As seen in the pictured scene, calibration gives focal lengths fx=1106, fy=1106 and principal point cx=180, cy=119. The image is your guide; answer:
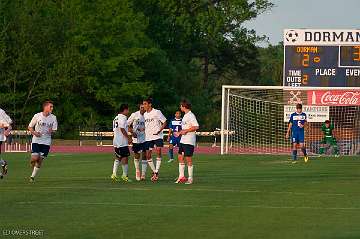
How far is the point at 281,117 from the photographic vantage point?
179ft

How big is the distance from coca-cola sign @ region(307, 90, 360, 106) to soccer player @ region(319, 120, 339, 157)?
1.52 m

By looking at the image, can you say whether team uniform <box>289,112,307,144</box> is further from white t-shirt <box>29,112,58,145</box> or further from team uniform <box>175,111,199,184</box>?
white t-shirt <box>29,112,58,145</box>

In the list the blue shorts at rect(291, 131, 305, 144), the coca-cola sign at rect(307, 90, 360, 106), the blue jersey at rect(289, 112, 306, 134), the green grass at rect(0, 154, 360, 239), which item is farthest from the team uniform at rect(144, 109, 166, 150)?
the coca-cola sign at rect(307, 90, 360, 106)

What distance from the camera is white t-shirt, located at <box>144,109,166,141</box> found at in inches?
1057

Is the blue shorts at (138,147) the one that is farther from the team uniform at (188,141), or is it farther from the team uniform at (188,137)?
the team uniform at (188,137)

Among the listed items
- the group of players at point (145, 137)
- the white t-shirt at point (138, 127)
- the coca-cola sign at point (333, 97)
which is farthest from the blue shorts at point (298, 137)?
the white t-shirt at point (138, 127)

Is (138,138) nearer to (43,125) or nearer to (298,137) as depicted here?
(43,125)

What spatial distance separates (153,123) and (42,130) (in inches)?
122

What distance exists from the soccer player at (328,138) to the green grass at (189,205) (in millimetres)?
14878

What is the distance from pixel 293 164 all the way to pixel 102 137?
1184 inches

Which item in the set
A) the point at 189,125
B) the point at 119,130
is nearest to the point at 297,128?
the point at 119,130

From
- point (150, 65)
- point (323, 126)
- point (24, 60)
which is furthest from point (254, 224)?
point (150, 65)

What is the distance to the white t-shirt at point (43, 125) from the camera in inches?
992

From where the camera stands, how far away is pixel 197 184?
2445 centimetres
